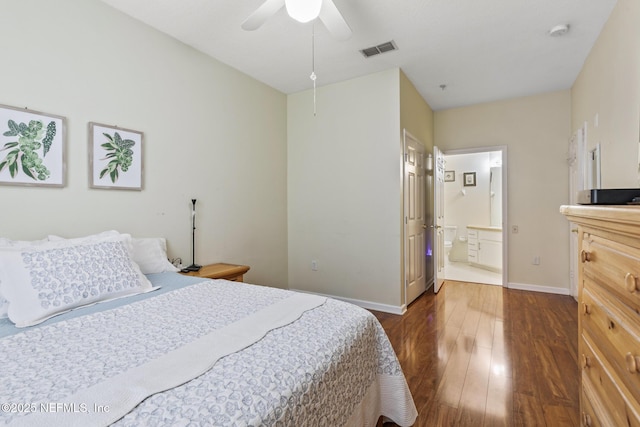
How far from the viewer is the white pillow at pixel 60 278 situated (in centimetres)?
135

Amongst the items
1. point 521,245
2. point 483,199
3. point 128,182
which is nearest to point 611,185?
point 521,245

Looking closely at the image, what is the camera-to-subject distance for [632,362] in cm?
73

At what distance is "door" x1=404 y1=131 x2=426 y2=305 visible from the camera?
3.58 m

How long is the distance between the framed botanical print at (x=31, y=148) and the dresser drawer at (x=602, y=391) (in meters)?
2.91

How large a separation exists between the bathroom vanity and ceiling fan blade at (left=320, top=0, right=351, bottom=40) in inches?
190

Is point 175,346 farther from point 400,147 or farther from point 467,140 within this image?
point 467,140

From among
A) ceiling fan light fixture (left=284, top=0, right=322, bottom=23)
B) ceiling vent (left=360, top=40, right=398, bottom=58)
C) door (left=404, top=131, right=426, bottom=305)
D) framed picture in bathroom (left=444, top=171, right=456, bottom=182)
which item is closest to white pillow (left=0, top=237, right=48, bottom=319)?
ceiling fan light fixture (left=284, top=0, right=322, bottom=23)

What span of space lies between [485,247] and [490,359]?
12.4ft

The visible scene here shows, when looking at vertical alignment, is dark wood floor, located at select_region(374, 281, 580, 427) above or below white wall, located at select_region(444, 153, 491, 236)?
below

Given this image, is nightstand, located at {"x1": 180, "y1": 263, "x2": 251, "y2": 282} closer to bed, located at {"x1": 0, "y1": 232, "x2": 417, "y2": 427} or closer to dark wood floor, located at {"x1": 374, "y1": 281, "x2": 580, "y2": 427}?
bed, located at {"x1": 0, "y1": 232, "x2": 417, "y2": 427}

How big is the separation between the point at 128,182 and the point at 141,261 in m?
0.67

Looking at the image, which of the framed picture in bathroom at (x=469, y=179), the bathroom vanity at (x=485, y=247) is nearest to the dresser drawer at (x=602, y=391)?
the bathroom vanity at (x=485, y=247)

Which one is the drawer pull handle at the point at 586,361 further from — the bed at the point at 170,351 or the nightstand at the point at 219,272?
the nightstand at the point at 219,272

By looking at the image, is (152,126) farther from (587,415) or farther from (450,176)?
(450,176)
